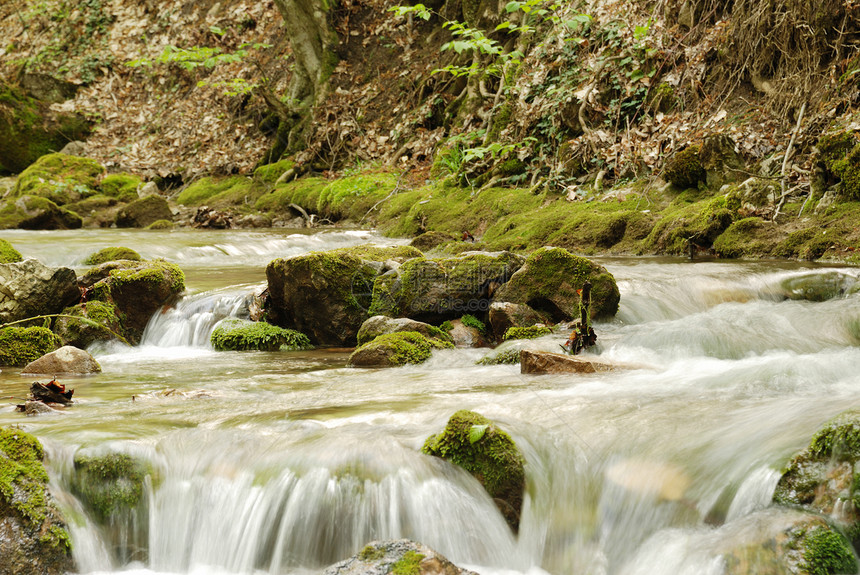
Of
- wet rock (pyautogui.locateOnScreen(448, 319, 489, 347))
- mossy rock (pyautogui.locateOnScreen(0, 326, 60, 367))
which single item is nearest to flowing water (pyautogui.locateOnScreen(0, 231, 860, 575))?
mossy rock (pyautogui.locateOnScreen(0, 326, 60, 367))

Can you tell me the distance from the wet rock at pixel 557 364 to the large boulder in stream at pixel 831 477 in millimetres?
2067

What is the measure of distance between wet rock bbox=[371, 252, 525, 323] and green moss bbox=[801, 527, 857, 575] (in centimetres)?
429

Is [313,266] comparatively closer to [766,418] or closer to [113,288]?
[113,288]

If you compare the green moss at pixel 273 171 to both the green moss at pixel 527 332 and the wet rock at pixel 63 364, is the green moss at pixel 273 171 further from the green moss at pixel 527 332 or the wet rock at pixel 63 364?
the green moss at pixel 527 332

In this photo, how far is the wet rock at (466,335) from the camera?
6449 mm

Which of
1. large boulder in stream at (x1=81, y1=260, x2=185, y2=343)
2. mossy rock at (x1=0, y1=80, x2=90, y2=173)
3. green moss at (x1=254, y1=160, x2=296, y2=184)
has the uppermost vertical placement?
mossy rock at (x1=0, y1=80, x2=90, y2=173)

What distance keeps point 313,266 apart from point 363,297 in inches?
22.8

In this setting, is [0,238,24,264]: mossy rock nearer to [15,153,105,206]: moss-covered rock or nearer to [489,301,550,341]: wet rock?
[489,301,550,341]: wet rock

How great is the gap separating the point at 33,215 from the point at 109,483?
14.4 meters

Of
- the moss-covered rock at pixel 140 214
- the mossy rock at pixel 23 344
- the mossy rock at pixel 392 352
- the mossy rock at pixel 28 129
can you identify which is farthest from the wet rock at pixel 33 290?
the mossy rock at pixel 28 129

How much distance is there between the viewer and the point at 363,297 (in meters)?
6.95

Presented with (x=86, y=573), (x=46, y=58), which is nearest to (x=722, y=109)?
(x=86, y=573)

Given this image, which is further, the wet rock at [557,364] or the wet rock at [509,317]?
the wet rock at [509,317]

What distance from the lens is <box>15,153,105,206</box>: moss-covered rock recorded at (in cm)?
1770
